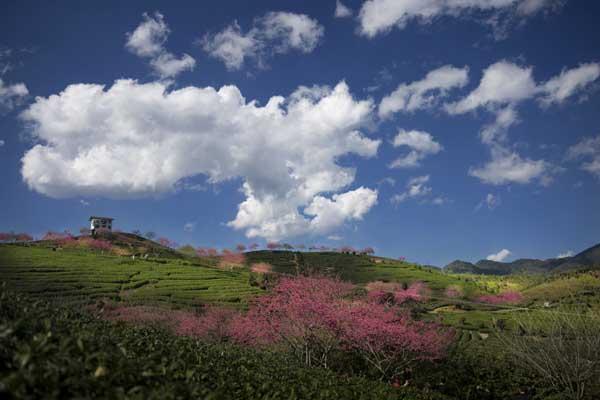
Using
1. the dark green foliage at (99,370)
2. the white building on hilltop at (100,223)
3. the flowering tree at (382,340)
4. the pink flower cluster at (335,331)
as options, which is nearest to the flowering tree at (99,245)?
the white building on hilltop at (100,223)

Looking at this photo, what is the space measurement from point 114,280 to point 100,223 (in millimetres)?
59543

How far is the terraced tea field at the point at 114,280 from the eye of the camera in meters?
44.5

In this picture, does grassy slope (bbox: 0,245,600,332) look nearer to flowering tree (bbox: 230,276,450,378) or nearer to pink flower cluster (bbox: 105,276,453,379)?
pink flower cluster (bbox: 105,276,453,379)

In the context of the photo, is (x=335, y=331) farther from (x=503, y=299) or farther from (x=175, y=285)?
(x=503, y=299)

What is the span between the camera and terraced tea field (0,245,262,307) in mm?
44469

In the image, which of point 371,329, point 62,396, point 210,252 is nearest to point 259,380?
point 62,396

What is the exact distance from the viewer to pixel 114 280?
173 ft

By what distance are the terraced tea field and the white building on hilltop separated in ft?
127

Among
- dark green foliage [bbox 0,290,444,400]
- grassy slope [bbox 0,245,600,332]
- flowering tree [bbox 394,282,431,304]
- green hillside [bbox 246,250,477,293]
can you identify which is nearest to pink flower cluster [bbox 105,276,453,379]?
grassy slope [bbox 0,245,600,332]

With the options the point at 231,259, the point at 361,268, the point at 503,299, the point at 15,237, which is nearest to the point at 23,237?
the point at 15,237

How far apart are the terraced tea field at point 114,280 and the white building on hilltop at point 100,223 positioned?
1525 inches

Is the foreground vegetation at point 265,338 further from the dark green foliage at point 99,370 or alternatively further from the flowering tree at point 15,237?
the flowering tree at point 15,237

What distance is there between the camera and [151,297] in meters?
45.5

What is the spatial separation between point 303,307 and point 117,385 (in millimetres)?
17341
